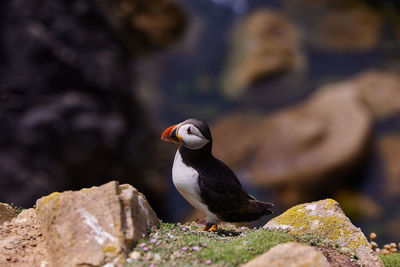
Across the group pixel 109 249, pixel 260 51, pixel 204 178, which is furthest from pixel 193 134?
pixel 260 51

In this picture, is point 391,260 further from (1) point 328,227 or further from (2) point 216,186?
(2) point 216,186

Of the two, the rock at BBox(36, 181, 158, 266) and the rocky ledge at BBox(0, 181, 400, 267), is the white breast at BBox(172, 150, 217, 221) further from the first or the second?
the rock at BBox(36, 181, 158, 266)

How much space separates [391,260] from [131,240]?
4.09 meters

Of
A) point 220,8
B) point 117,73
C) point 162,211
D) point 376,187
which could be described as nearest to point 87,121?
point 117,73

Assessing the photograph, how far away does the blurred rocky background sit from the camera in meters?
12.2

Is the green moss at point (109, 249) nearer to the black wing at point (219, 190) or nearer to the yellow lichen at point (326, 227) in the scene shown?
the black wing at point (219, 190)

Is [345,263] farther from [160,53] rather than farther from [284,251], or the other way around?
[160,53]

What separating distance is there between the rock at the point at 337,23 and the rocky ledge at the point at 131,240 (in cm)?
1708

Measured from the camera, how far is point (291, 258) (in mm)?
4266

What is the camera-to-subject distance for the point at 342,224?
6.18 m

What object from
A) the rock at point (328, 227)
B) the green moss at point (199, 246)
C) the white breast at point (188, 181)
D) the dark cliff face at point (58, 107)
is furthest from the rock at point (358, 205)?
the white breast at point (188, 181)

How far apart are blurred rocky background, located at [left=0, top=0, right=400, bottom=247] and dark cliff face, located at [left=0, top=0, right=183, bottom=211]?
0.04m

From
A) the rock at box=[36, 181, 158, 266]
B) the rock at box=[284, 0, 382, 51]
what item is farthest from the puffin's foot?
the rock at box=[284, 0, 382, 51]

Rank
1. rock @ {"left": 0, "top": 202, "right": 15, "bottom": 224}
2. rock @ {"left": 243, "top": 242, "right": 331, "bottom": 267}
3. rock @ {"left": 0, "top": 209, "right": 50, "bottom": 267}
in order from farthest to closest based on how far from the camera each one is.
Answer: rock @ {"left": 0, "top": 202, "right": 15, "bottom": 224} → rock @ {"left": 0, "top": 209, "right": 50, "bottom": 267} → rock @ {"left": 243, "top": 242, "right": 331, "bottom": 267}
